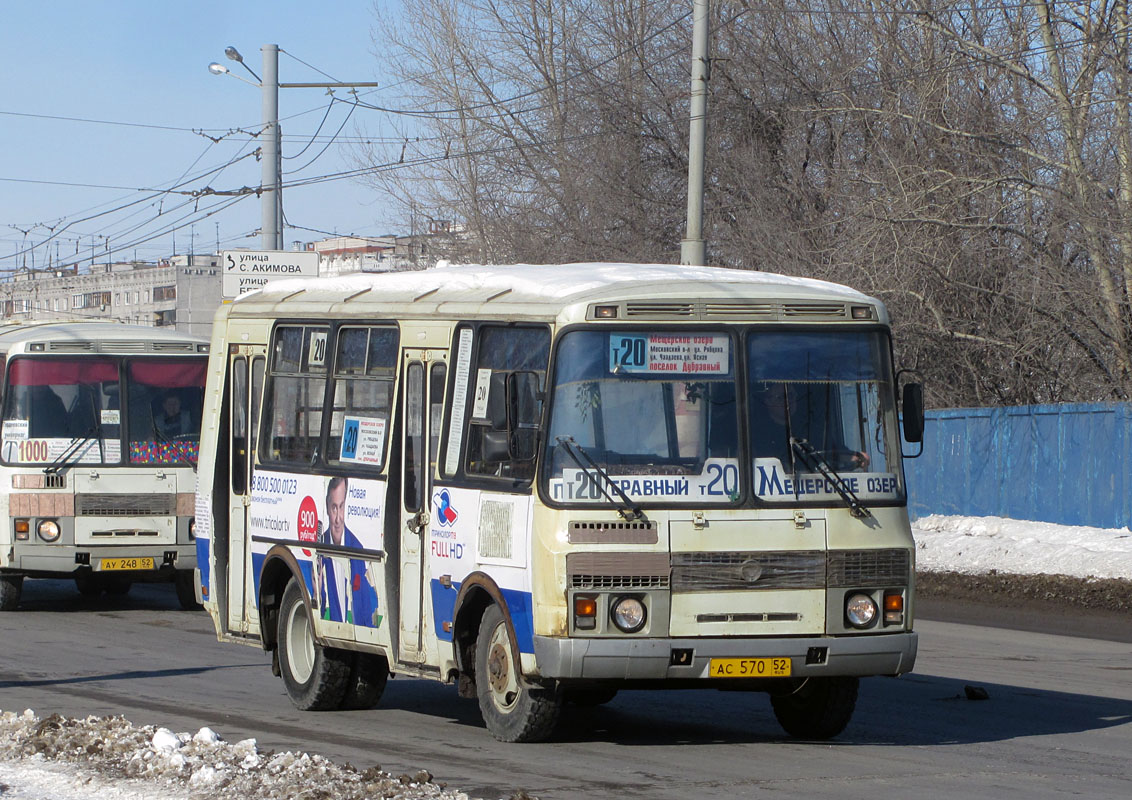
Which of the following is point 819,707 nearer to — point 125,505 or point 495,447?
point 495,447

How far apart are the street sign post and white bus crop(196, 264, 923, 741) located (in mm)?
17263

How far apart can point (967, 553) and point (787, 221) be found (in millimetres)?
7289

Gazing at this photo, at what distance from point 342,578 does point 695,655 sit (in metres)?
2.78

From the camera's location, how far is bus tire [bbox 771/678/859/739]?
9477mm

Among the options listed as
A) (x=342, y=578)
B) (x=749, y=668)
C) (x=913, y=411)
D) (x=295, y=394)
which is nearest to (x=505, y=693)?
(x=749, y=668)

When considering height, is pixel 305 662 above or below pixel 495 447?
below

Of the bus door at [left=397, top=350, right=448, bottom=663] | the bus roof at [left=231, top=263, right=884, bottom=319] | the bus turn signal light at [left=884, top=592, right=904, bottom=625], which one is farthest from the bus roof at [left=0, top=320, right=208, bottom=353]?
the bus turn signal light at [left=884, top=592, right=904, bottom=625]

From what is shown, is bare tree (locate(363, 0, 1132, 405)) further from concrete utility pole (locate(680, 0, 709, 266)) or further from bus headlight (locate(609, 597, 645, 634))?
bus headlight (locate(609, 597, 645, 634))

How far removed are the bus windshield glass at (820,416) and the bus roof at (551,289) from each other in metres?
0.27

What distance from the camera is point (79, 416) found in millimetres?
17812

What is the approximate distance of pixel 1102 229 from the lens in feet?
67.3

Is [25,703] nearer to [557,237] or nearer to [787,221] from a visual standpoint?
[787,221]

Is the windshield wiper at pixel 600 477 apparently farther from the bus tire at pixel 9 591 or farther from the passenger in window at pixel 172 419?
the bus tire at pixel 9 591

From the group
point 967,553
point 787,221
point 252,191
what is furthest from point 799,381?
point 252,191
